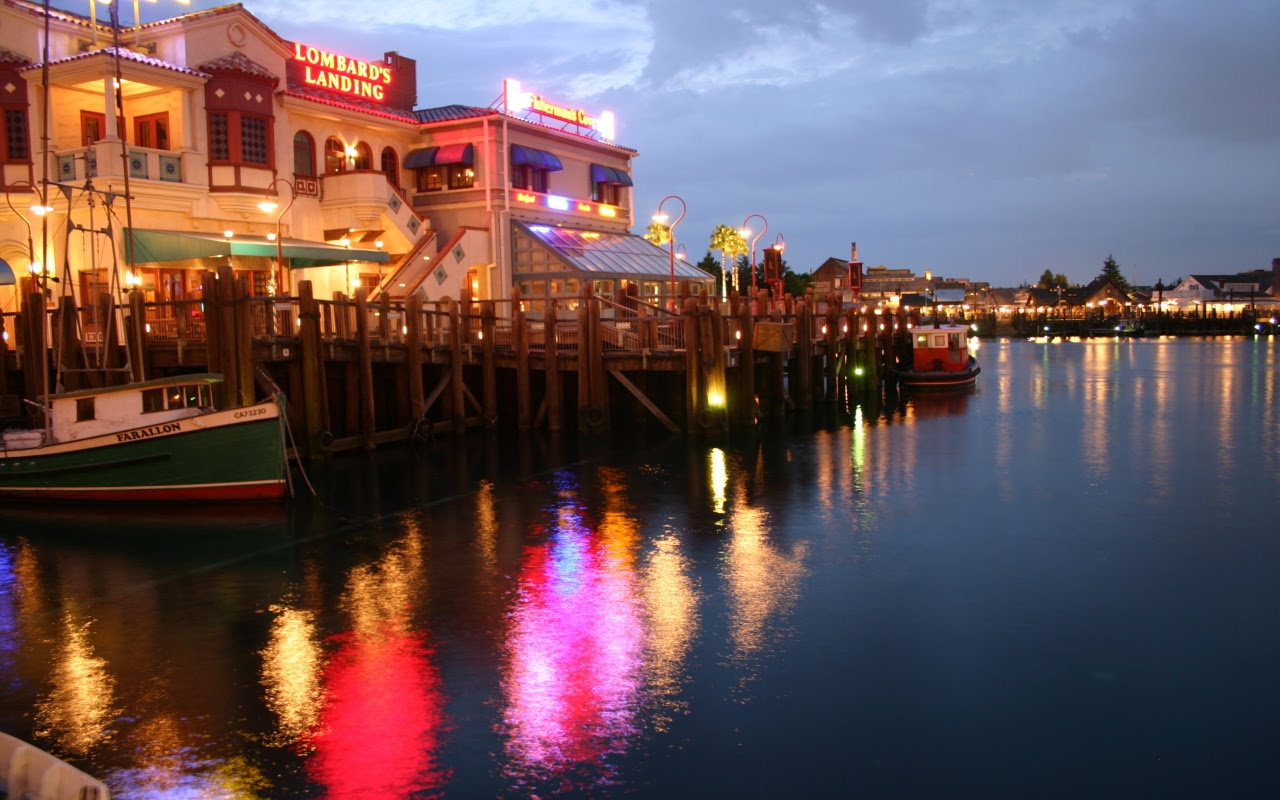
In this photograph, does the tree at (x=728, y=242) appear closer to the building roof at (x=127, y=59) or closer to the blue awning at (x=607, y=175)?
the blue awning at (x=607, y=175)

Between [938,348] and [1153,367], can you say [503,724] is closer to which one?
[938,348]

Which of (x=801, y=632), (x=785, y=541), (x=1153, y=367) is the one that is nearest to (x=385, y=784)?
(x=801, y=632)

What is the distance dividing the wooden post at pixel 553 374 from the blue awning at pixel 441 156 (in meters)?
13.4

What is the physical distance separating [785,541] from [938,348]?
3410 centimetres

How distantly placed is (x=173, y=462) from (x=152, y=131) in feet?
61.5

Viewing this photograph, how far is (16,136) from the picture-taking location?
3247 centimetres

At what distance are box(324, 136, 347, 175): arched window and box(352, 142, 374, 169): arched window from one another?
108 centimetres

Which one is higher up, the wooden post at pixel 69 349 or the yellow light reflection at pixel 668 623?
the wooden post at pixel 69 349

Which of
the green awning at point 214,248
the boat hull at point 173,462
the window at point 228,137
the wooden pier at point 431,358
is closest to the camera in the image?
the boat hull at point 173,462

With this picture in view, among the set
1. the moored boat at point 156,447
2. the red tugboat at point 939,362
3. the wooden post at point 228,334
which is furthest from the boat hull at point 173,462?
the red tugboat at point 939,362

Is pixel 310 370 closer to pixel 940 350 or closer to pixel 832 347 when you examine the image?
pixel 832 347

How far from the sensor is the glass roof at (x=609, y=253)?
43875 mm

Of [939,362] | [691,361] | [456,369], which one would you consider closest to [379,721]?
[691,361]

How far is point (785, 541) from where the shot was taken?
18141 millimetres
